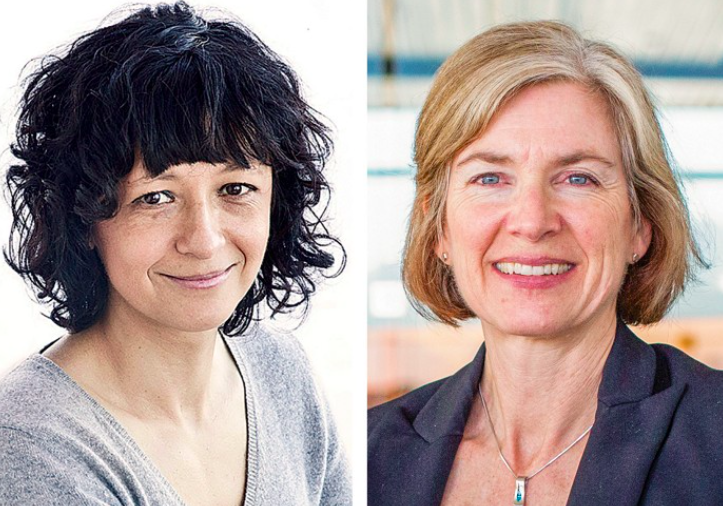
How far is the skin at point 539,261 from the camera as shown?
5.82 feet

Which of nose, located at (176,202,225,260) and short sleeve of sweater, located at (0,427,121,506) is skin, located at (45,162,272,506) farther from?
short sleeve of sweater, located at (0,427,121,506)

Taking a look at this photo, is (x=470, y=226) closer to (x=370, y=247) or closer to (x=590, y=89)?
(x=370, y=247)

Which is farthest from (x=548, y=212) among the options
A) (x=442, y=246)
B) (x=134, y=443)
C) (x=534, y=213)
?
(x=134, y=443)

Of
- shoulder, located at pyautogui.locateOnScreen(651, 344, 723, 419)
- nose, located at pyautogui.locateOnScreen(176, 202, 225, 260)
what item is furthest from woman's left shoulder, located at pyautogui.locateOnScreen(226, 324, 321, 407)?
shoulder, located at pyautogui.locateOnScreen(651, 344, 723, 419)

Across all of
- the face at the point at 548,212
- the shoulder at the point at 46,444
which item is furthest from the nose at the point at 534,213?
the shoulder at the point at 46,444

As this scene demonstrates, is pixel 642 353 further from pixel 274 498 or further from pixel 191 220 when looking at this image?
pixel 191 220

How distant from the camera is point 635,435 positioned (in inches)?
70.7

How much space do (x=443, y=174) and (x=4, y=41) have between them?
923 mm

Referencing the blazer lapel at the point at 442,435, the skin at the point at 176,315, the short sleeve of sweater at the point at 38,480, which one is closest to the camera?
the short sleeve of sweater at the point at 38,480

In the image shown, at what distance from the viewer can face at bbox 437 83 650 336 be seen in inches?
69.8

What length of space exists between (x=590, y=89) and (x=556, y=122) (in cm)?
9

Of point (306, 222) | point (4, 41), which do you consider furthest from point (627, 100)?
point (4, 41)

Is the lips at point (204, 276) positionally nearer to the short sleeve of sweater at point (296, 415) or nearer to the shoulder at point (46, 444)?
the short sleeve of sweater at point (296, 415)

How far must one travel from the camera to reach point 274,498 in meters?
1.92
